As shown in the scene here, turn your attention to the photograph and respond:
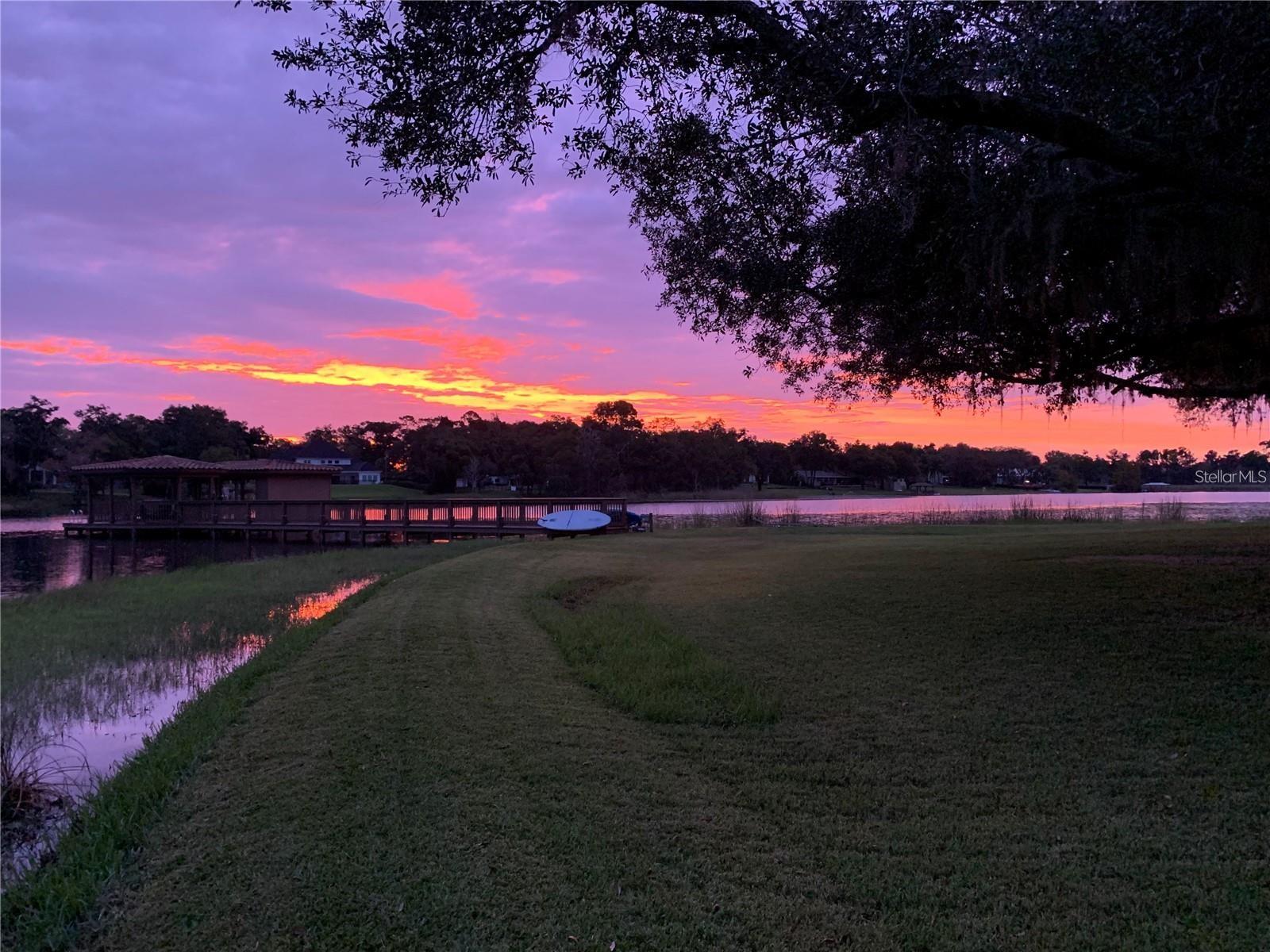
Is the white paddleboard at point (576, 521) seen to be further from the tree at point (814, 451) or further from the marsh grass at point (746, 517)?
the tree at point (814, 451)

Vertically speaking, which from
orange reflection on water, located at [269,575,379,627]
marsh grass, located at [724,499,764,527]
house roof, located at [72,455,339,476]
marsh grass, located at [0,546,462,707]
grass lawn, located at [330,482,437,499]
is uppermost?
house roof, located at [72,455,339,476]

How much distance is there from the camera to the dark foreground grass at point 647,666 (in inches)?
255

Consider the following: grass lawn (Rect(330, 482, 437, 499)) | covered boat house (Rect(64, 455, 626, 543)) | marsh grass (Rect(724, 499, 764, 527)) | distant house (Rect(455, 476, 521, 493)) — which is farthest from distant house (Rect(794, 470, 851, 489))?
covered boat house (Rect(64, 455, 626, 543))

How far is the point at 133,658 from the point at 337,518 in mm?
26329

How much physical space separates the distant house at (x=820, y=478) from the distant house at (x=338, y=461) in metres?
49.0

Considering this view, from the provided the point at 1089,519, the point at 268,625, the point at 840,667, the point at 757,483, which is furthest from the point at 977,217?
the point at 757,483

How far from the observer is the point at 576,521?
27578 mm

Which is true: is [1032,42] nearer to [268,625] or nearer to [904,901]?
[904,901]

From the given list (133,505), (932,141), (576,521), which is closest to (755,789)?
(932,141)

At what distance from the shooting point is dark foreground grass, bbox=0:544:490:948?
383cm

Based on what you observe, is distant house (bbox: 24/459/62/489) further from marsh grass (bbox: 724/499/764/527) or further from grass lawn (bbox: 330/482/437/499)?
marsh grass (bbox: 724/499/764/527)

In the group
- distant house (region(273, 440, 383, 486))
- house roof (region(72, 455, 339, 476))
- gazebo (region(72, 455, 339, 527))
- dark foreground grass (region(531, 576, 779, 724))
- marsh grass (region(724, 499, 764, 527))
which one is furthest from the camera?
distant house (region(273, 440, 383, 486))

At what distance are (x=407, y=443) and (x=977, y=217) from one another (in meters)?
83.4

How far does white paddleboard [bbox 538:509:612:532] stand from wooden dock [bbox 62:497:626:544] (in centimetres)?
81
